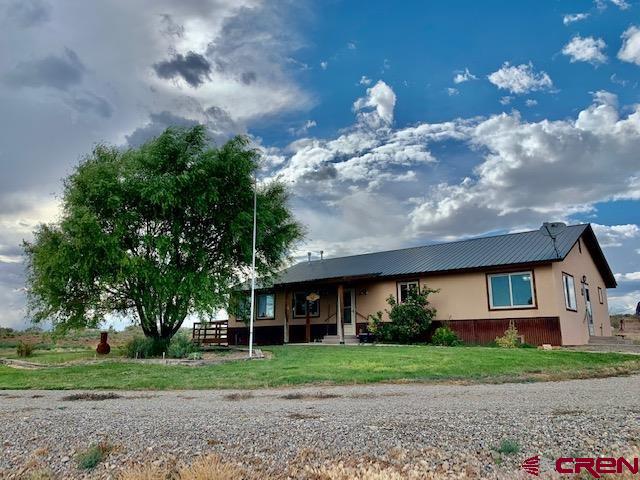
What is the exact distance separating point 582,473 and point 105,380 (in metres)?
11.8

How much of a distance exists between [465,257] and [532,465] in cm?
1867

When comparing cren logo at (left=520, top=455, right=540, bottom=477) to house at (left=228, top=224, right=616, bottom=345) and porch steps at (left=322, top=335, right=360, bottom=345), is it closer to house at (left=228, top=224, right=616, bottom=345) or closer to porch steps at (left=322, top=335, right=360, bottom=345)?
house at (left=228, top=224, right=616, bottom=345)

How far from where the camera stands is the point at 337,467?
4.77m

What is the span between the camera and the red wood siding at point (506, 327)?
19.0 m

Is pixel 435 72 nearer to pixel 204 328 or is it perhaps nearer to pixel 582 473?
pixel 582 473

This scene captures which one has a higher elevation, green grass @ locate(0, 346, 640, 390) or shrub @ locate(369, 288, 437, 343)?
shrub @ locate(369, 288, 437, 343)

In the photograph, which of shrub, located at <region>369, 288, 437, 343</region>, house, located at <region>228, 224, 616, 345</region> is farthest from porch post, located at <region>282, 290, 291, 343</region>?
shrub, located at <region>369, 288, 437, 343</region>

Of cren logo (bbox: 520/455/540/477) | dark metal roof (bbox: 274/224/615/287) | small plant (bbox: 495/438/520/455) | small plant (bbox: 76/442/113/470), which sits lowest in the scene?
small plant (bbox: 76/442/113/470)

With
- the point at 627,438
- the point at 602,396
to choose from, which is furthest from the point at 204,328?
the point at 627,438

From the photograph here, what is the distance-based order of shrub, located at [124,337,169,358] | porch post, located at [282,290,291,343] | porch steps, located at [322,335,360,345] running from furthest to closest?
porch post, located at [282,290,291,343], porch steps, located at [322,335,360,345], shrub, located at [124,337,169,358]

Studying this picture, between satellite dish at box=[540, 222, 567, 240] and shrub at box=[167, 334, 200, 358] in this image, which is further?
satellite dish at box=[540, 222, 567, 240]

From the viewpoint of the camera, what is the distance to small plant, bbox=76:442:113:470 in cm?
549

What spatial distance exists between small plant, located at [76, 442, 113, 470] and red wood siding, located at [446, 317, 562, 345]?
17.3 m

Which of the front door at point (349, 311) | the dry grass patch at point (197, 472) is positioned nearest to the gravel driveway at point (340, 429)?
the dry grass patch at point (197, 472)
